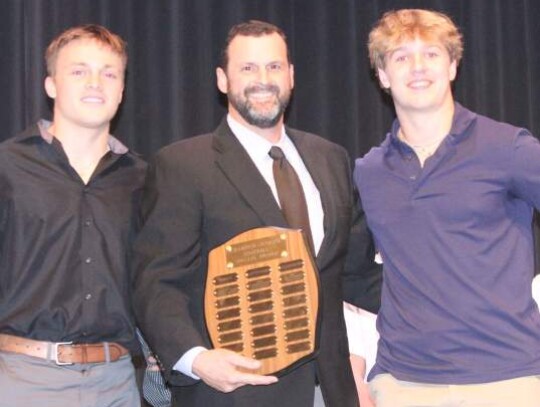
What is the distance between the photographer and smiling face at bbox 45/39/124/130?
2.99m

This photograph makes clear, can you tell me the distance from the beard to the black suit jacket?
0.40ft

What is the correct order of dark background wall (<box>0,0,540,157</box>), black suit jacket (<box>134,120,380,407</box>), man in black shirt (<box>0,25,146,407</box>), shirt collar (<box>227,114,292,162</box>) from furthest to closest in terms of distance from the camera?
dark background wall (<box>0,0,540,157</box>) → shirt collar (<box>227,114,292,162</box>) → man in black shirt (<box>0,25,146,407</box>) → black suit jacket (<box>134,120,380,407</box>)

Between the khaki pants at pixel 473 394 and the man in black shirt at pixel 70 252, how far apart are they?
2.99 ft

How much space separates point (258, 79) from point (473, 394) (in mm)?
1224

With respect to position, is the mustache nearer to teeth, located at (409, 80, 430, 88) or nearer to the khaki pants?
teeth, located at (409, 80, 430, 88)

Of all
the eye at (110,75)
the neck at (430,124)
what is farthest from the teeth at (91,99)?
the neck at (430,124)

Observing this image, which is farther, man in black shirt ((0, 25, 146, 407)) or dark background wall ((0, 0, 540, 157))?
dark background wall ((0, 0, 540, 157))

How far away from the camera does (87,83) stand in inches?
119

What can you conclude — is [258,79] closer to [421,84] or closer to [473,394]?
[421,84]

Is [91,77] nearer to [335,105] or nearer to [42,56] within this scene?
[42,56]

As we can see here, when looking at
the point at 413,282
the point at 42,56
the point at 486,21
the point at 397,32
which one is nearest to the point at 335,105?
the point at 486,21

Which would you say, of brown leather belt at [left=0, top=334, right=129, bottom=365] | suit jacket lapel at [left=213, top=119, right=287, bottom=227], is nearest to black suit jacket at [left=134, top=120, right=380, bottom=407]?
suit jacket lapel at [left=213, top=119, right=287, bottom=227]

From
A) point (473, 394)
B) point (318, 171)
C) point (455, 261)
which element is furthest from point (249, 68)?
point (473, 394)

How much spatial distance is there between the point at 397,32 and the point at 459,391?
1091mm
